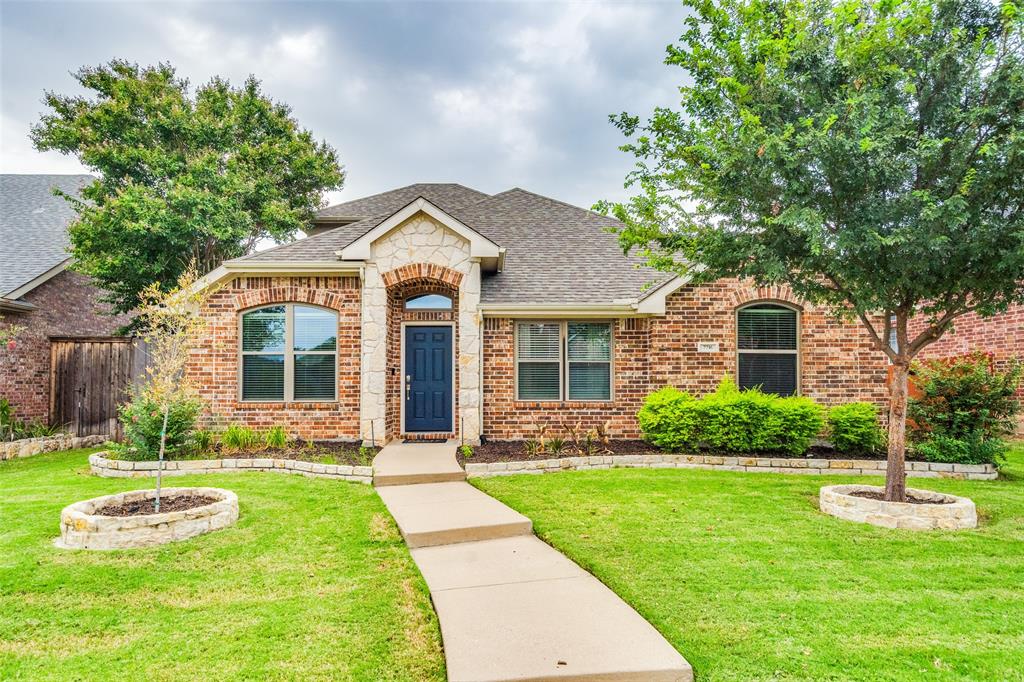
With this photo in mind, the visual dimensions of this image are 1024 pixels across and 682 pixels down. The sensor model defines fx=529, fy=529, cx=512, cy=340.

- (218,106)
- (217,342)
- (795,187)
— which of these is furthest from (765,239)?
(218,106)

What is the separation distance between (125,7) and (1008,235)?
46.6 feet

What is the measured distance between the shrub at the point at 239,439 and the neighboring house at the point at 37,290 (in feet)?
19.8

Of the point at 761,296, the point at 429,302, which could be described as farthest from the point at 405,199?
the point at 761,296

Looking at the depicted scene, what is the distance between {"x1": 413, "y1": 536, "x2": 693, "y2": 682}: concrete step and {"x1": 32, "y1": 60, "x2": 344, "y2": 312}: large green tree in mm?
11063

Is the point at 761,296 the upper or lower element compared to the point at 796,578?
upper

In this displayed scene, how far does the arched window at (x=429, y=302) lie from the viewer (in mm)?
10758

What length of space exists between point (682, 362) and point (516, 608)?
752cm

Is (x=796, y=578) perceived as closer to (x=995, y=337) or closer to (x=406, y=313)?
(x=406, y=313)

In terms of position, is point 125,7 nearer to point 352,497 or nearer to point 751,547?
point 352,497

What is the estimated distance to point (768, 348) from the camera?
10219 millimetres

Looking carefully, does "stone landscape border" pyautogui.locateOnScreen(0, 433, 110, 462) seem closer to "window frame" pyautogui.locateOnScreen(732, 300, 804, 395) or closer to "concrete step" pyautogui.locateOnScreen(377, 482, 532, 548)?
"concrete step" pyautogui.locateOnScreen(377, 482, 532, 548)

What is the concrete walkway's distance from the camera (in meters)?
2.83

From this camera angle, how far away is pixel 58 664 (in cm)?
296

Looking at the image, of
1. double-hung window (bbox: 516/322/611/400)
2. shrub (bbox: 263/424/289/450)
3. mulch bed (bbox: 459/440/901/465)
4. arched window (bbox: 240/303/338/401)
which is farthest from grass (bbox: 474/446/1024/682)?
arched window (bbox: 240/303/338/401)
